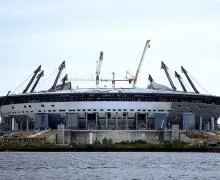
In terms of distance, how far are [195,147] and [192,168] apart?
2527 inches

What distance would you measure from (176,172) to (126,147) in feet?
254

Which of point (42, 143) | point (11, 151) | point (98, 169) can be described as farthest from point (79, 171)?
point (42, 143)

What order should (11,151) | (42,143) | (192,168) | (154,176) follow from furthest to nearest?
1. (42,143)
2. (11,151)
3. (192,168)
4. (154,176)

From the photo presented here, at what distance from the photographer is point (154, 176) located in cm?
8706

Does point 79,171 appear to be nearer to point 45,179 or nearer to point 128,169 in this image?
point 128,169

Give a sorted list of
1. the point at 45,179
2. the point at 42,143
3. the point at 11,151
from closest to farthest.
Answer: the point at 45,179 → the point at 11,151 → the point at 42,143

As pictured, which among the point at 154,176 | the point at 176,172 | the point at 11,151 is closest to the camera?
the point at 154,176

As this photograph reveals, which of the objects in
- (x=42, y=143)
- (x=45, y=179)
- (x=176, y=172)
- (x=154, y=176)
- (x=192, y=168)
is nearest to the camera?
(x=45, y=179)

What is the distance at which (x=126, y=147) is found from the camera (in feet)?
560

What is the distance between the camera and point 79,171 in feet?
308

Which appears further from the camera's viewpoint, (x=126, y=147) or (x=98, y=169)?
(x=126, y=147)

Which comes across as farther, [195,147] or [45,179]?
[195,147]

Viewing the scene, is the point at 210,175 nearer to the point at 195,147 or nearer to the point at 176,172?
the point at 176,172

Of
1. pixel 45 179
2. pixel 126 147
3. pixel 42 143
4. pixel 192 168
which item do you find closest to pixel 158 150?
pixel 126 147
